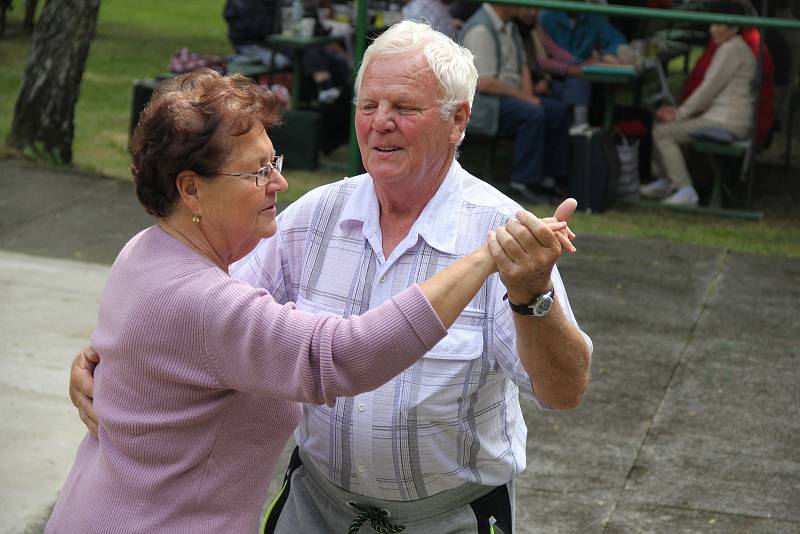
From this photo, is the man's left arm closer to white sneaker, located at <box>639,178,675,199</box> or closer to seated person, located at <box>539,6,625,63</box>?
white sneaker, located at <box>639,178,675,199</box>

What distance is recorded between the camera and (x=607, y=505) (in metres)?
4.72

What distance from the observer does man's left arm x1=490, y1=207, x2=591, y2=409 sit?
2352mm

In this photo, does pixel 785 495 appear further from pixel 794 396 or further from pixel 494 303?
pixel 494 303

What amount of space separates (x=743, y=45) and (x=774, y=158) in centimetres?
262

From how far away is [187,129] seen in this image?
2.35 metres

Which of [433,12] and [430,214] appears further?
[433,12]

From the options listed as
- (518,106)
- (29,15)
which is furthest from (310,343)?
(29,15)

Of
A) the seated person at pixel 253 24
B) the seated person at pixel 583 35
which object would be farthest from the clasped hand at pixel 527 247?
the seated person at pixel 253 24

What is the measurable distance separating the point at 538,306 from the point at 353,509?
754 mm

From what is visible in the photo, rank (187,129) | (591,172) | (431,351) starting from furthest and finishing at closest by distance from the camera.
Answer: (591,172) < (431,351) < (187,129)

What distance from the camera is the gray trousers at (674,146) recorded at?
1012 centimetres

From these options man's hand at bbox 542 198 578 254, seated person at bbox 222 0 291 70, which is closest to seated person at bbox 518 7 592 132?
seated person at bbox 222 0 291 70

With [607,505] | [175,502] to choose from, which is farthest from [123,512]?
[607,505]

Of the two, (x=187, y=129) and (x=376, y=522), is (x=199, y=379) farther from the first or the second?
(x=376, y=522)
